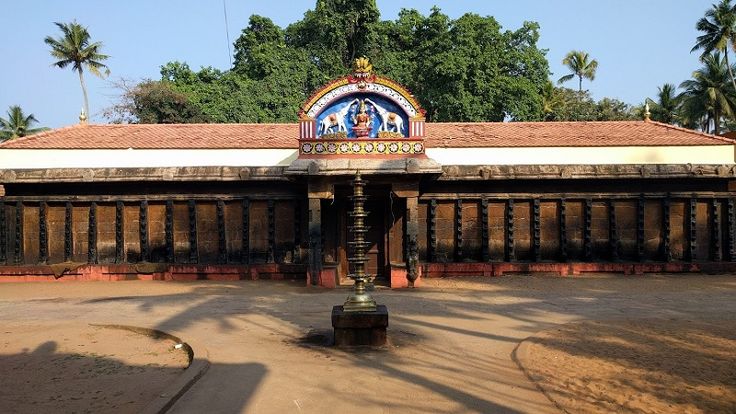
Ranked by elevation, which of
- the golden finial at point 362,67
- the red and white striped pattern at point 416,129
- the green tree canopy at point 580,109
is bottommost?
the red and white striped pattern at point 416,129

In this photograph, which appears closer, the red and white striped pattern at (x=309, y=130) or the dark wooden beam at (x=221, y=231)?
the red and white striped pattern at (x=309, y=130)

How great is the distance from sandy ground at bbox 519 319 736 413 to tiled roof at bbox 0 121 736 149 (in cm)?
1106

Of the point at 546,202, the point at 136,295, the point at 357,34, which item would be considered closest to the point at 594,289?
the point at 546,202

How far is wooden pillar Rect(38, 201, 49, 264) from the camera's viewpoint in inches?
642

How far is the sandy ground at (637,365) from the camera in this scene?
5.68m

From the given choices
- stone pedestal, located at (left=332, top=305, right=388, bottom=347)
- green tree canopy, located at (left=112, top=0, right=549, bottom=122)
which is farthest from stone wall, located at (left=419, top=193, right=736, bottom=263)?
green tree canopy, located at (left=112, top=0, right=549, bottom=122)

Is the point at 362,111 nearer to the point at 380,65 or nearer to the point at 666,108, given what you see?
the point at 380,65

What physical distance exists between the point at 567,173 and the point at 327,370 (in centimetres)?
1107

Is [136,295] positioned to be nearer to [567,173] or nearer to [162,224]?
[162,224]

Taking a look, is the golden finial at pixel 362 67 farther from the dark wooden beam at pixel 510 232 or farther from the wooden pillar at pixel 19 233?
the wooden pillar at pixel 19 233

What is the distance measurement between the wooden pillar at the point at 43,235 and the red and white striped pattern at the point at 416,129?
10.6 m

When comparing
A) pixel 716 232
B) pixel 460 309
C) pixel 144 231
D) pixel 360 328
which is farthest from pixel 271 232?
pixel 716 232

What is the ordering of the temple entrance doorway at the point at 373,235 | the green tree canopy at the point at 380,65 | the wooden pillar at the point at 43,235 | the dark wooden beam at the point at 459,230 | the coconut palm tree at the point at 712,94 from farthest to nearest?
the coconut palm tree at the point at 712,94, the green tree canopy at the point at 380,65, the wooden pillar at the point at 43,235, the dark wooden beam at the point at 459,230, the temple entrance doorway at the point at 373,235

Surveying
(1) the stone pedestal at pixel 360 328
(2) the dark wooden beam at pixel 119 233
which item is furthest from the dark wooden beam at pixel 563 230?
(2) the dark wooden beam at pixel 119 233
